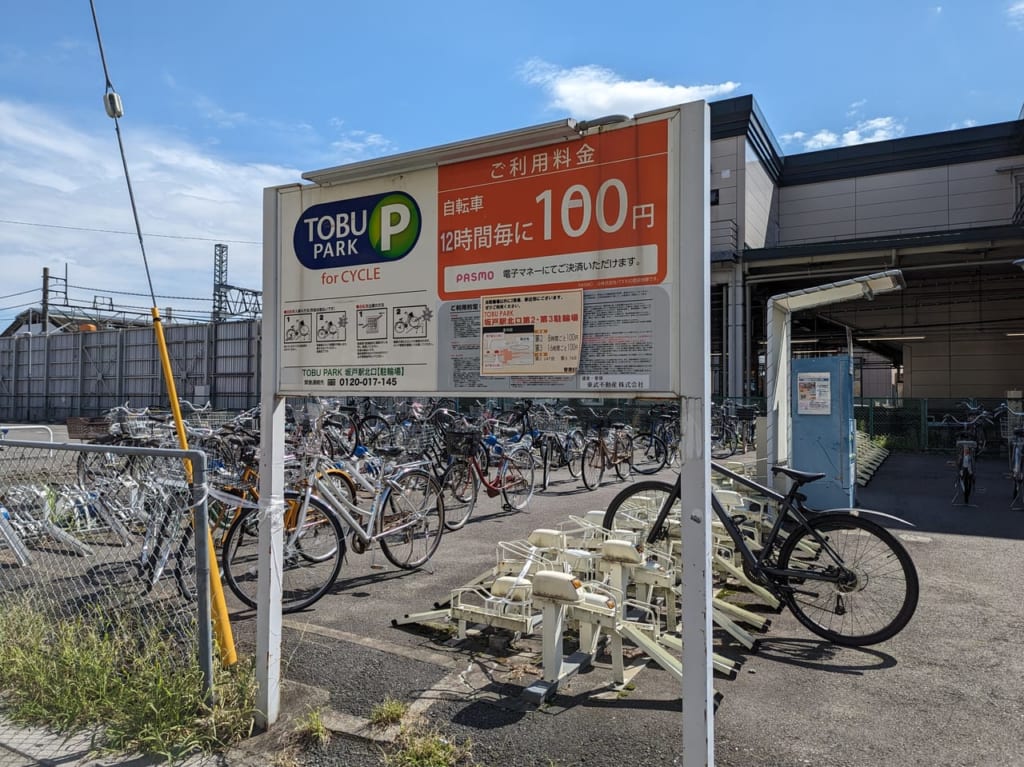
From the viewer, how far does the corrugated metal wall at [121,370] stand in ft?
68.4

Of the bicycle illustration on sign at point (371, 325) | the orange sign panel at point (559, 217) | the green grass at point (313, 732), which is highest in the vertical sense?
the orange sign panel at point (559, 217)

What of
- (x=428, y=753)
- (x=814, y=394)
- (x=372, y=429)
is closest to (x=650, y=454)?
(x=814, y=394)

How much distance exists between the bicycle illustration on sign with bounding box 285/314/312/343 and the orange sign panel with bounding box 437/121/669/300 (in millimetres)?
751

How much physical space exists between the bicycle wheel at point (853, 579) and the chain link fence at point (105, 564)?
3.39m

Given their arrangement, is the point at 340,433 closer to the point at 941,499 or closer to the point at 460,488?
the point at 460,488

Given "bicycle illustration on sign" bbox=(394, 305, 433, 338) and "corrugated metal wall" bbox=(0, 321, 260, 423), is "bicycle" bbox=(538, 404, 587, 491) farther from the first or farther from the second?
"corrugated metal wall" bbox=(0, 321, 260, 423)

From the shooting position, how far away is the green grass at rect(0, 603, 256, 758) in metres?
2.90

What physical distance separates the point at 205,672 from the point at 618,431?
345 inches

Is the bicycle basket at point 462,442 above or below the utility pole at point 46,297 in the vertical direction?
below

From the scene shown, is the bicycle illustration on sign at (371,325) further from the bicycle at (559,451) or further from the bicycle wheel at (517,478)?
the bicycle at (559,451)

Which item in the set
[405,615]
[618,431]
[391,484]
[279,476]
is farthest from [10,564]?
[618,431]

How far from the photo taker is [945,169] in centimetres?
2188

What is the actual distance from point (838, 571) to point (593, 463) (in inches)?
250

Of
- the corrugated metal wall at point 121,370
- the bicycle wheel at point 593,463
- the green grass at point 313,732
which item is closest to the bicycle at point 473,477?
the bicycle wheel at point 593,463
